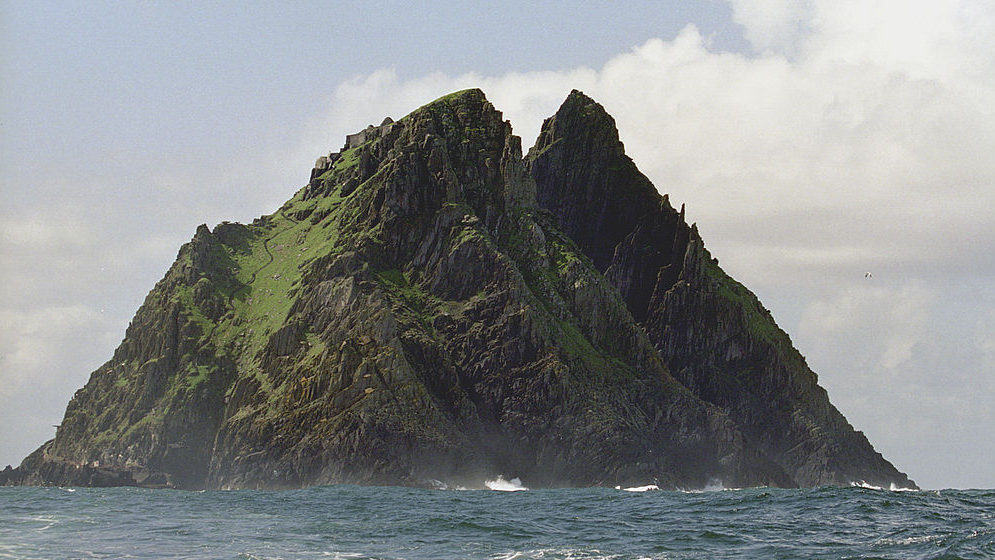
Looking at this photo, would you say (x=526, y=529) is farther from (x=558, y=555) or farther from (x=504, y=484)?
(x=504, y=484)

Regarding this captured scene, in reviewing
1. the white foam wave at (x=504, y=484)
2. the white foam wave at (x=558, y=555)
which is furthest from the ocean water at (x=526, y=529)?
the white foam wave at (x=504, y=484)

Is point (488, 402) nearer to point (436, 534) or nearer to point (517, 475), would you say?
point (517, 475)

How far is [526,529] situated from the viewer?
66.8 meters

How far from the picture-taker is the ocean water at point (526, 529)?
54.2 meters

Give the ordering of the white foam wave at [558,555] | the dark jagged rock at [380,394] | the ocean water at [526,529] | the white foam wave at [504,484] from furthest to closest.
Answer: the white foam wave at [504,484] < the dark jagged rock at [380,394] < the ocean water at [526,529] < the white foam wave at [558,555]

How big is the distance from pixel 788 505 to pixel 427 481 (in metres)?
85.6

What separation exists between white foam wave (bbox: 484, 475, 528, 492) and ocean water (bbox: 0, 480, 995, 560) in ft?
241

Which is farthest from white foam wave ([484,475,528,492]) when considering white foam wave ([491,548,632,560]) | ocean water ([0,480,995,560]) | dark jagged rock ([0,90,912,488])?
white foam wave ([491,548,632,560])

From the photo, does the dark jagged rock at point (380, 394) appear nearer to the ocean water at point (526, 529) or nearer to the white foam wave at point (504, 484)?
the white foam wave at point (504, 484)

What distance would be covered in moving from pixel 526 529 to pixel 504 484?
102 meters

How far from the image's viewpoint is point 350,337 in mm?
168625

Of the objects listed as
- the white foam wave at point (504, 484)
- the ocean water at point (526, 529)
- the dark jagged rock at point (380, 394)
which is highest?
the dark jagged rock at point (380, 394)

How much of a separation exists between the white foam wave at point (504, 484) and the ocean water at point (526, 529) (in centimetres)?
7331

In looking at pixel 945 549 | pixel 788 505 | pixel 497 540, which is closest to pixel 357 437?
pixel 788 505
